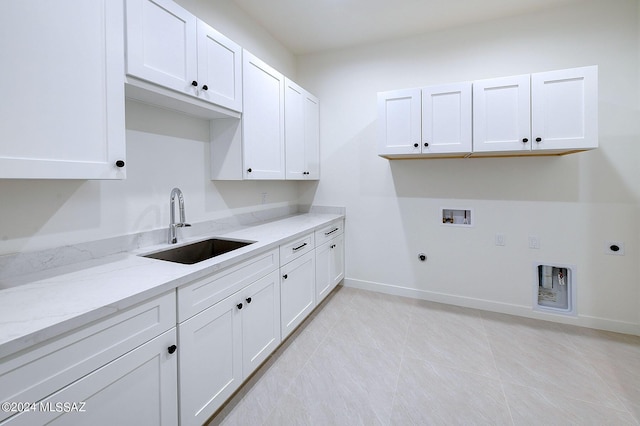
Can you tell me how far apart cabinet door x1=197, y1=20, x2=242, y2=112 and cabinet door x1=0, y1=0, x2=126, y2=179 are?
0.52 metres

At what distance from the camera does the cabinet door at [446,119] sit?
8.47ft

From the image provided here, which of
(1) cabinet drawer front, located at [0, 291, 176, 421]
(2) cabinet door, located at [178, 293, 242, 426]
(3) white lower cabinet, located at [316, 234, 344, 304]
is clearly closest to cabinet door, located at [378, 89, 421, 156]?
(3) white lower cabinet, located at [316, 234, 344, 304]

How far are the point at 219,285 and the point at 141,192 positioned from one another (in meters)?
0.83

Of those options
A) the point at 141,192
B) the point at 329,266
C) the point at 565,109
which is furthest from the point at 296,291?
the point at 565,109

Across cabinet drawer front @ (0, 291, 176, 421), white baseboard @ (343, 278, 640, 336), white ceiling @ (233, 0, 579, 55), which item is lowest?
white baseboard @ (343, 278, 640, 336)

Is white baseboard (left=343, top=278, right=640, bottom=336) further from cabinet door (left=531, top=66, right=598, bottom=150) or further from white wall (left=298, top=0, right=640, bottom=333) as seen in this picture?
cabinet door (left=531, top=66, right=598, bottom=150)

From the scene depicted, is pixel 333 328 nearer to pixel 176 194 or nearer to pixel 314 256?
pixel 314 256

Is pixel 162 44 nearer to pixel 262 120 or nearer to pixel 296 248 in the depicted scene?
pixel 262 120

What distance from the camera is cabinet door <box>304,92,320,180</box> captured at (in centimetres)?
329

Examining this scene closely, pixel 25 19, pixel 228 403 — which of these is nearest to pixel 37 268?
pixel 25 19

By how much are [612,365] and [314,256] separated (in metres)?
2.35

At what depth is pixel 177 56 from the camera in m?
1.69

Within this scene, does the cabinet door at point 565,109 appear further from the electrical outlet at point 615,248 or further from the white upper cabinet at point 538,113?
the electrical outlet at point 615,248

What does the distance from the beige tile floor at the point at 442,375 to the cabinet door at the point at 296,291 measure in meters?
0.18
